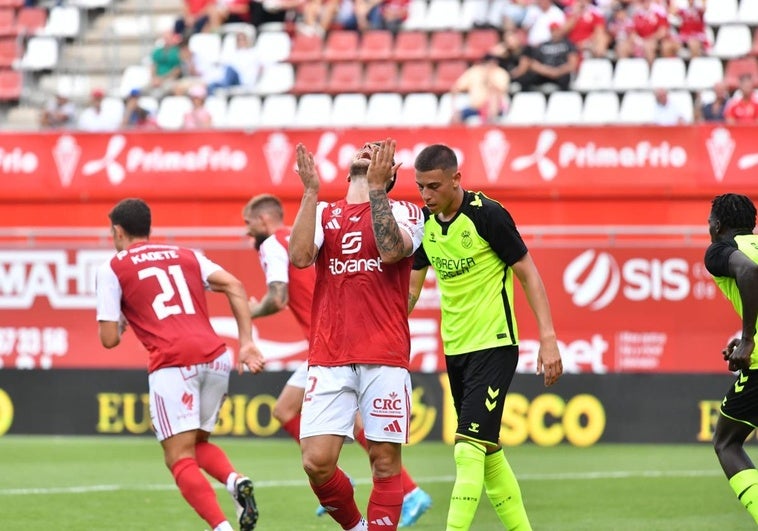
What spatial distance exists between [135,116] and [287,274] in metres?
13.0

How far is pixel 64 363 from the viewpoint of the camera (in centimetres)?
1747

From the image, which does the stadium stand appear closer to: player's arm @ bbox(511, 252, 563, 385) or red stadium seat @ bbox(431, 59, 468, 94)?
red stadium seat @ bbox(431, 59, 468, 94)

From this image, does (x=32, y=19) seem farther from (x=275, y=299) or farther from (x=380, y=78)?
(x=275, y=299)

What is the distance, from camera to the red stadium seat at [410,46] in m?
23.2

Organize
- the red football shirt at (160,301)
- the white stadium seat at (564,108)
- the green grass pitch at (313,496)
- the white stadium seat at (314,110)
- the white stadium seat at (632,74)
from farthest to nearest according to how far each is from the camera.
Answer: the white stadium seat at (314,110) < the white stadium seat at (632,74) < the white stadium seat at (564,108) < the green grass pitch at (313,496) < the red football shirt at (160,301)

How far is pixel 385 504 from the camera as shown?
24.7 ft

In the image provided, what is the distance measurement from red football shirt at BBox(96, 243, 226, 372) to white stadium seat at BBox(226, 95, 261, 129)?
13.9 meters

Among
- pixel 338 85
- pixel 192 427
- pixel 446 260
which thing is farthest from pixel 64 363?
pixel 446 260

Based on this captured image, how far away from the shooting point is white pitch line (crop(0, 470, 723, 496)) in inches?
478

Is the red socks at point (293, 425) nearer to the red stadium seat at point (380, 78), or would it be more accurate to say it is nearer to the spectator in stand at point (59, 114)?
the red stadium seat at point (380, 78)

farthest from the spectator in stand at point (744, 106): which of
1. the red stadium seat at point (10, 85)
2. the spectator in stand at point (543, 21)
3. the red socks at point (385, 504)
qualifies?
the red socks at point (385, 504)

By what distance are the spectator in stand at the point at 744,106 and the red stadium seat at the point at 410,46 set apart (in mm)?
5341

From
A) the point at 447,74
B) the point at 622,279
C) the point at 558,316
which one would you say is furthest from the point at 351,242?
the point at 447,74

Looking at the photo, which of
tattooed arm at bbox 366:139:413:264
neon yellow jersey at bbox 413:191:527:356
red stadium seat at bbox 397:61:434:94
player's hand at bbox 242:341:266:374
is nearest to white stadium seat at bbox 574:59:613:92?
red stadium seat at bbox 397:61:434:94
